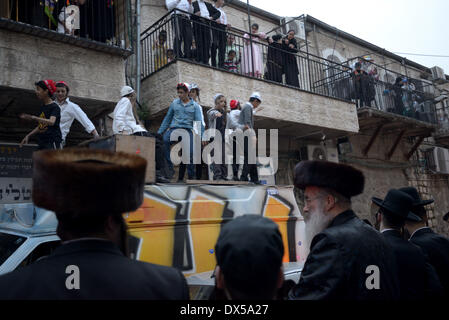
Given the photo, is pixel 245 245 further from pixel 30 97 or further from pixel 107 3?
pixel 107 3

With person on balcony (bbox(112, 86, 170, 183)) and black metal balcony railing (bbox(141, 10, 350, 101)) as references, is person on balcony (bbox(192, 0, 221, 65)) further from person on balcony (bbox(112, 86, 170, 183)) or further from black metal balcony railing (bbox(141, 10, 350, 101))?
person on balcony (bbox(112, 86, 170, 183))

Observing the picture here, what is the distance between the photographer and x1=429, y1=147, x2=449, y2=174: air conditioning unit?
55.1 feet

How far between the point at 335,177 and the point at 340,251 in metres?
0.57

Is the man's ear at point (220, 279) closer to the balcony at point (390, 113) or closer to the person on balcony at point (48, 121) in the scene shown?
the person on balcony at point (48, 121)

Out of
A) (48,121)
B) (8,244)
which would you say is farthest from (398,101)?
(8,244)

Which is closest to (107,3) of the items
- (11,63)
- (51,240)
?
(11,63)

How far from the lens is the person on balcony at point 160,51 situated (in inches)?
367

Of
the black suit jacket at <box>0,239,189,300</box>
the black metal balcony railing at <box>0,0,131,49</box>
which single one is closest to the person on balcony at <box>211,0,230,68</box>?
the black metal balcony railing at <box>0,0,131,49</box>

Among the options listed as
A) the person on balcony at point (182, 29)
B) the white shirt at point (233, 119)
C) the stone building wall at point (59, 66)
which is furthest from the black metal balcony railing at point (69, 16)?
the white shirt at point (233, 119)

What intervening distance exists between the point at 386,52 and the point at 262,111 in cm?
1122

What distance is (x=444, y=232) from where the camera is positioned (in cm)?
1639

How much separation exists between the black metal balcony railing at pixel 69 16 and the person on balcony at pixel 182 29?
1.12m

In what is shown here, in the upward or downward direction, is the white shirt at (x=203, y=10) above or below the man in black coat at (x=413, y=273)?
above
